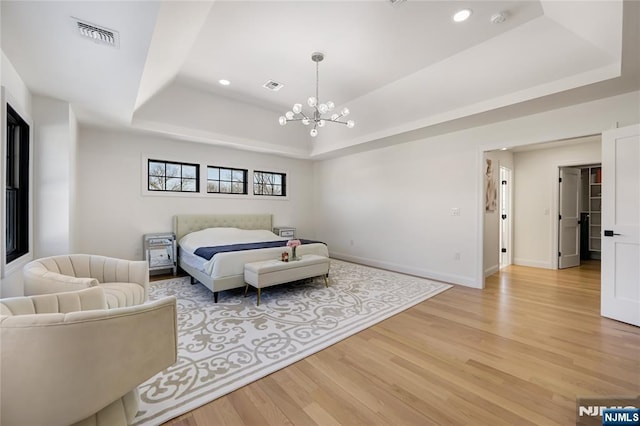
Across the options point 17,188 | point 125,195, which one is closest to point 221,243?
point 125,195

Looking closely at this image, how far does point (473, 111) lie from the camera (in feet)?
12.5

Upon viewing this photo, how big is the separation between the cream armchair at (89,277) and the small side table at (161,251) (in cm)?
201

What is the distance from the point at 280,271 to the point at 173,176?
3.31 meters

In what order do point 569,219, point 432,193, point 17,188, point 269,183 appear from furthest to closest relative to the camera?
1. point 269,183
2. point 569,219
3. point 432,193
4. point 17,188

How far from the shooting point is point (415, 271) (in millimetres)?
5133

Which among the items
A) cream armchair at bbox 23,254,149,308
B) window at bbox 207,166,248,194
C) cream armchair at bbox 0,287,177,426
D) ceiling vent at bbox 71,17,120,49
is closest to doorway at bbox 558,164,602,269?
window at bbox 207,166,248,194

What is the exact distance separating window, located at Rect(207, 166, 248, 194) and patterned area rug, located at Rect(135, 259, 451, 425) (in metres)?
2.14

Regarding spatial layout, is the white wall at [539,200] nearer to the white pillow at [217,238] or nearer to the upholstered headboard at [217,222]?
the white pillow at [217,238]

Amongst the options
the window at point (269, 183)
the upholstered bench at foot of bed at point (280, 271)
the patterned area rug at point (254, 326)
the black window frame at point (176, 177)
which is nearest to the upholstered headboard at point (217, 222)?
the black window frame at point (176, 177)

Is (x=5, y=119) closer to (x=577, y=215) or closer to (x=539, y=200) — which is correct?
(x=539, y=200)

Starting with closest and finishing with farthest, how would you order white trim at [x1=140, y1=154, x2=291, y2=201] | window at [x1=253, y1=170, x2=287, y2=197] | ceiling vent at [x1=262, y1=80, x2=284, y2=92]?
1. ceiling vent at [x1=262, y1=80, x2=284, y2=92]
2. white trim at [x1=140, y1=154, x2=291, y2=201]
3. window at [x1=253, y1=170, x2=287, y2=197]

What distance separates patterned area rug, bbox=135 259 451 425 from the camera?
1904mm

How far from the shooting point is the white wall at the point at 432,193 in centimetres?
358

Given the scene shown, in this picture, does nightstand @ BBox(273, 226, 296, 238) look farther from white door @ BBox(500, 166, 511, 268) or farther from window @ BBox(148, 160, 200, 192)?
white door @ BBox(500, 166, 511, 268)
